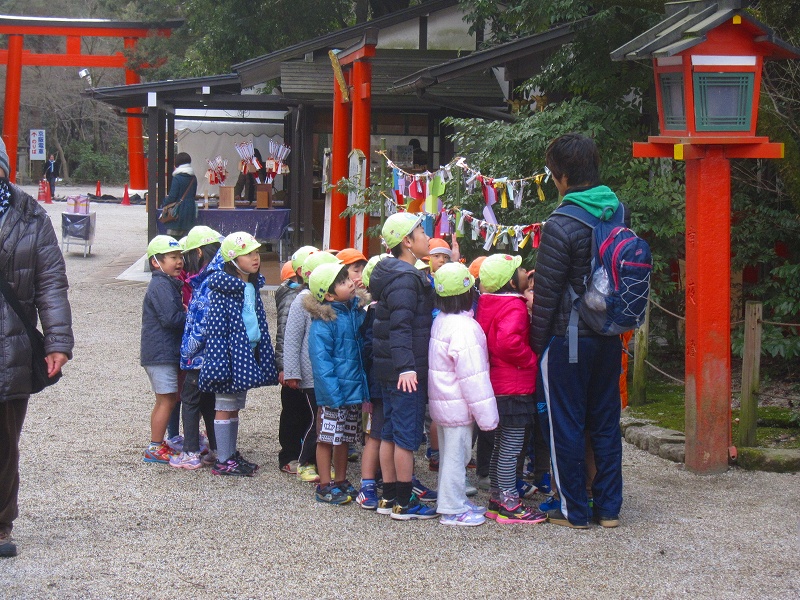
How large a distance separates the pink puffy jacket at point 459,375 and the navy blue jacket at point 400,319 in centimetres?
7

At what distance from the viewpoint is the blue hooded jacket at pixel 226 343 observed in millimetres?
5711

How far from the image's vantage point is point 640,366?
7465mm

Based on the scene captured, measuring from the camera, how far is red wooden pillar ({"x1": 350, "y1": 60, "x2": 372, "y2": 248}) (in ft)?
37.0

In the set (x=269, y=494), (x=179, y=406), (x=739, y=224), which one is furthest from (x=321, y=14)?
(x=269, y=494)

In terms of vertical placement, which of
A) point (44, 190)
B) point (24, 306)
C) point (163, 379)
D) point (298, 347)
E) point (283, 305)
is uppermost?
point (44, 190)

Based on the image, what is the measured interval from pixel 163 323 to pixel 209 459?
0.94 meters

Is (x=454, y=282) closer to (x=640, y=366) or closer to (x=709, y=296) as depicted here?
(x=709, y=296)

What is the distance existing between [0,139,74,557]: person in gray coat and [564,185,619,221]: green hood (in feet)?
8.16

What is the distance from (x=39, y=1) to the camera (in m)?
42.8

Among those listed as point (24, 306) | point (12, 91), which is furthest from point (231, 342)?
point (12, 91)

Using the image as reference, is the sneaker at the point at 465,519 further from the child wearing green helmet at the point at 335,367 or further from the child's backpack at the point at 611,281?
the child's backpack at the point at 611,281

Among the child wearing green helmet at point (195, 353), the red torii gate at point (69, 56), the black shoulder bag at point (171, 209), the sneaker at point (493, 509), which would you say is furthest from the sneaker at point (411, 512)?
the red torii gate at point (69, 56)

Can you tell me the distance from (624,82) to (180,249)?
4.83 meters

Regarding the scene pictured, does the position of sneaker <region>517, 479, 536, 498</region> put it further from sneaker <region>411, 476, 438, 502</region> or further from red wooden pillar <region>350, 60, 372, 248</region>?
red wooden pillar <region>350, 60, 372, 248</region>
